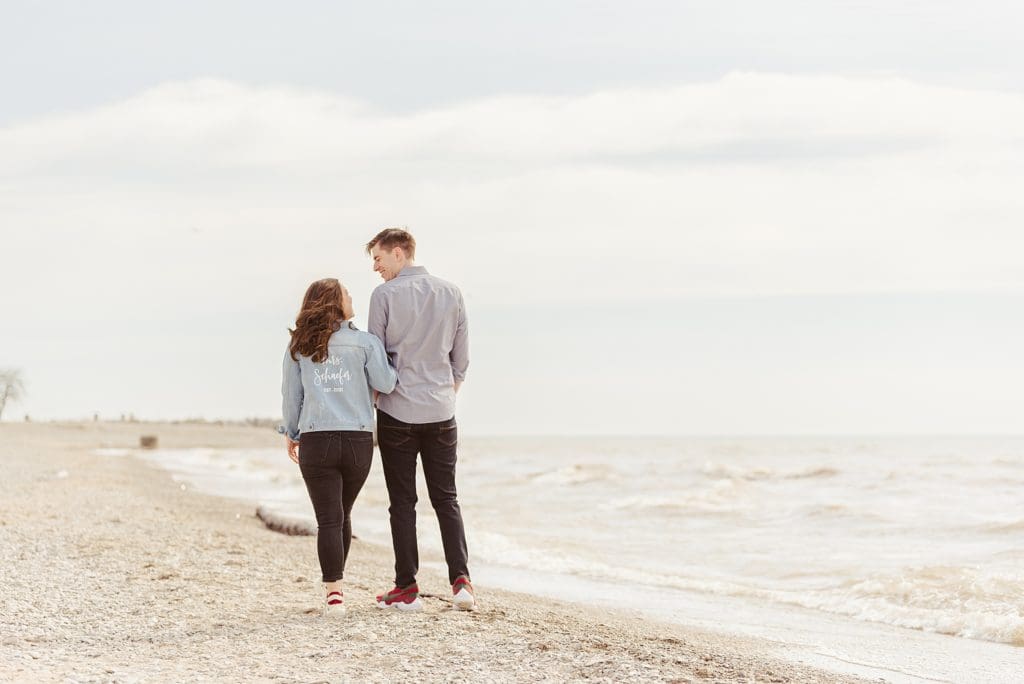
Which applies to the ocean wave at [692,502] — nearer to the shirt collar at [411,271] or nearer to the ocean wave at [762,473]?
the ocean wave at [762,473]

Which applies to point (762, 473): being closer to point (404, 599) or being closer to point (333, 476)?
point (404, 599)

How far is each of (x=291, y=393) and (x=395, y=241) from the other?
1.04 meters

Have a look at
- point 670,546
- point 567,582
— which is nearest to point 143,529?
point 567,582

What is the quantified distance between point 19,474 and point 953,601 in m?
15.6

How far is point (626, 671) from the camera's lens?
464cm

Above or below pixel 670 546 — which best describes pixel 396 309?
above

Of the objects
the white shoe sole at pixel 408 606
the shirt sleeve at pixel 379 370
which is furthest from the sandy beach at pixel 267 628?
the shirt sleeve at pixel 379 370

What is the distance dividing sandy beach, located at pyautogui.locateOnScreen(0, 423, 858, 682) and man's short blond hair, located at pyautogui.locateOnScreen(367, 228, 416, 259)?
2.09 m

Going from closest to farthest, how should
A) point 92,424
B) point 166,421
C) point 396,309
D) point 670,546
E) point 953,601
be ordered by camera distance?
point 396,309 < point 953,601 < point 670,546 < point 92,424 < point 166,421

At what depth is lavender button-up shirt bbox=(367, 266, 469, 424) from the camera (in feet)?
17.8

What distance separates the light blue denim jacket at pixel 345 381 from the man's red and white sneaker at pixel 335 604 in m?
1.04

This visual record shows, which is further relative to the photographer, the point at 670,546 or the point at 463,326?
the point at 670,546

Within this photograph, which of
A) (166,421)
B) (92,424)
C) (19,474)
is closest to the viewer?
(19,474)

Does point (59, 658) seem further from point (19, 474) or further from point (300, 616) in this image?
point (19, 474)
